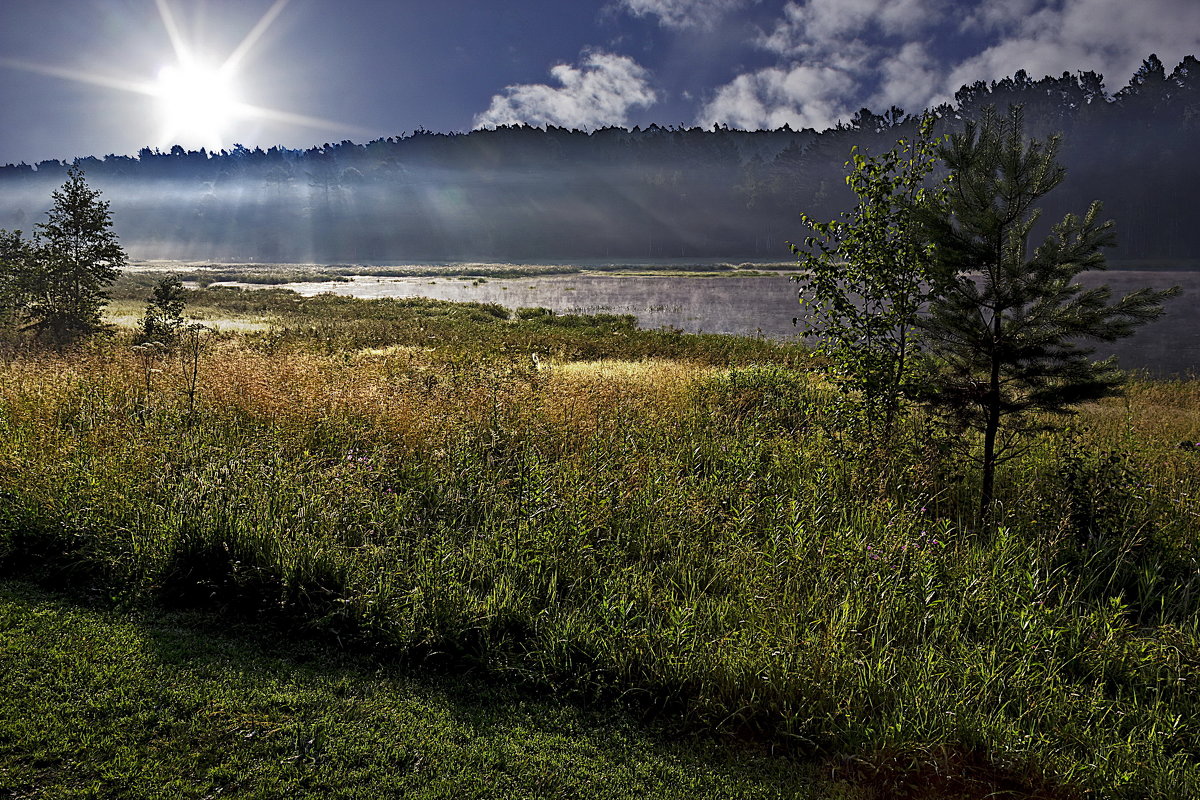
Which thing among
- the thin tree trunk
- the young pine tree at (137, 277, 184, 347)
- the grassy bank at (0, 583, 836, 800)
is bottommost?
the grassy bank at (0, 583, 836, 800)

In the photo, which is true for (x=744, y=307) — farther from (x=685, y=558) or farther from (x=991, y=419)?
(x=685, y=558)

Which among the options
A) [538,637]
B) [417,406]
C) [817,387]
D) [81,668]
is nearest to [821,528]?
[538,637]

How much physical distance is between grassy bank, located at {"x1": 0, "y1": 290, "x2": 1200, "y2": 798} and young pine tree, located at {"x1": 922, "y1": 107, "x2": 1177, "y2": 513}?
0.85 meters

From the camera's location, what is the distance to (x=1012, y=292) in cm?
746

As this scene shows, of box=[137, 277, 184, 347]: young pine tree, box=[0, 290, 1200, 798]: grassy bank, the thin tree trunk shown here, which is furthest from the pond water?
box=[137, 277, 184, 347]: young pine tree

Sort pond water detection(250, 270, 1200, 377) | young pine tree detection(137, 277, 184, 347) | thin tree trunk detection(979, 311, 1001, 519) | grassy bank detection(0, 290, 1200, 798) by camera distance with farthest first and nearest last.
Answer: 1. pond water detection(250, 270, 1200, 377)
2. young pine tree detection(137, 277, 184, 347)
3. thin tree trunk detection(979, 311, 1001, 519)
4. grassy bank detection(0, 290, 1200, 798)

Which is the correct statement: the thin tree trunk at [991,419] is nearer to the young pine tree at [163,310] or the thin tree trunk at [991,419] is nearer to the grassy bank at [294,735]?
the grassy bank at [294,735]

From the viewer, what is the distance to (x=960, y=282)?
25.4 ft

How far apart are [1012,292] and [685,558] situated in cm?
506

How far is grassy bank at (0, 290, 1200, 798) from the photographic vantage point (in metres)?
4.00

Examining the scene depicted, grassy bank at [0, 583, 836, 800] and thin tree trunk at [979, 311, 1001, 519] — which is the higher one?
thin tree trunk at [979, 311, 1001, 519]

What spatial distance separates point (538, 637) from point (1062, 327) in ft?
22.1

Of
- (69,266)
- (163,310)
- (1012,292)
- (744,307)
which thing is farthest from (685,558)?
(744,307)

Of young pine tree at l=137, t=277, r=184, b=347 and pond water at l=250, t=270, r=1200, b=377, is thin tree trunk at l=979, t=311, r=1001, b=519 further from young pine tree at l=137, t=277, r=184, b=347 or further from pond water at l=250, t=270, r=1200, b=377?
young pine tree at l=137, t=277, r=184, b=347
